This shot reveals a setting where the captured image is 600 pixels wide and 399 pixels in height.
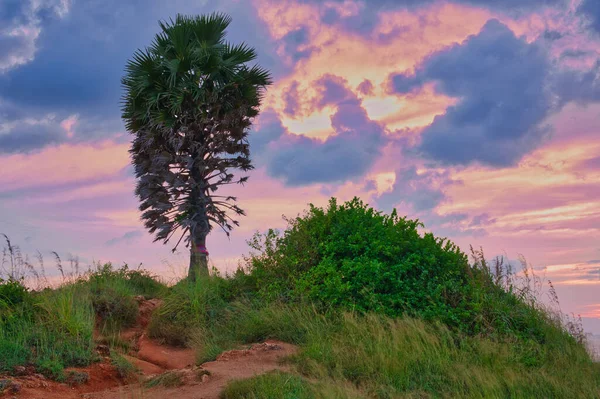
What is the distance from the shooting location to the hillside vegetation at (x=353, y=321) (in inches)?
327

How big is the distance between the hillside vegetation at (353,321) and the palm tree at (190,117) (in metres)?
8.03

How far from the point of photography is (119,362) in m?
10.1

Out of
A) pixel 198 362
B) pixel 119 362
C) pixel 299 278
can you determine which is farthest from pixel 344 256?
pixel 119 362

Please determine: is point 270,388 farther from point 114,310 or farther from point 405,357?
point 114,310

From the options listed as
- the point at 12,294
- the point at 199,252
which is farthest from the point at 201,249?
the point at 12,294

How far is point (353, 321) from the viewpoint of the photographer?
10039 millimetres

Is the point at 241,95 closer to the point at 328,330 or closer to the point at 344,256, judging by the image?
the point at 344,256

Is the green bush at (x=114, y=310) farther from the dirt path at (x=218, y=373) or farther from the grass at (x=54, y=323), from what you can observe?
the dirt path at (x=218, y=373)

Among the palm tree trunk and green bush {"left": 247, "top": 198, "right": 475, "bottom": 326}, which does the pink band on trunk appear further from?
green bush {"left": 247, "top": 198, "right": 475, "bottom": 326}

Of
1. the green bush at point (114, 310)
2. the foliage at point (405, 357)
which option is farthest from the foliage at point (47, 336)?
the foliage at point (405, 357)

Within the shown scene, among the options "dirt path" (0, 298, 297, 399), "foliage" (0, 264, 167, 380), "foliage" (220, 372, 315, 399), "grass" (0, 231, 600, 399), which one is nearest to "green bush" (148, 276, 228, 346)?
"grass" (0, 231, 600, 399)

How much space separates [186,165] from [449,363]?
52.7 feet

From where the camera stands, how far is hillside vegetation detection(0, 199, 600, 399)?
8297mm

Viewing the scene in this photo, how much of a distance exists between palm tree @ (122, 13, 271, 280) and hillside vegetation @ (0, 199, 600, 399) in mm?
8032
